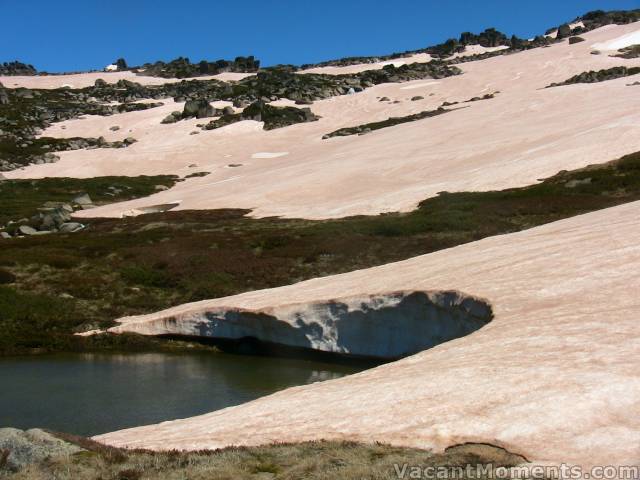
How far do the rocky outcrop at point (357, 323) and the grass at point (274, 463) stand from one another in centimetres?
984

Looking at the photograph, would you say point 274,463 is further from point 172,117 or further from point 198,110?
point 172,117

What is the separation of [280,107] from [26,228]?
304 ft

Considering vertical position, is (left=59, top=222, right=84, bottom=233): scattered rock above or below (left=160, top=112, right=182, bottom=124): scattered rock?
below

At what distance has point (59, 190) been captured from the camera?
309 feet

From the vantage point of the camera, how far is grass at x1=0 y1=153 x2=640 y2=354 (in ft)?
115

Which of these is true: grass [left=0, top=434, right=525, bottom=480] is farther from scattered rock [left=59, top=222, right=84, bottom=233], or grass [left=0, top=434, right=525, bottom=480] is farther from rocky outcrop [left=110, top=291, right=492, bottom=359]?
scattered rock [left=59, top=222, right=84, bottom=233]

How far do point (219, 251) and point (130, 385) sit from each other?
62.8 feet

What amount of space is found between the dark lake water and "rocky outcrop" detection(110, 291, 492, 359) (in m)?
1.04

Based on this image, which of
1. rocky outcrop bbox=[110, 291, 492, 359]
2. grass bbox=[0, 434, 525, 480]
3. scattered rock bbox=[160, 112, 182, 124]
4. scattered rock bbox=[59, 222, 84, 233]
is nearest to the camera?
grass bbox=[0, 434, 525, 480]

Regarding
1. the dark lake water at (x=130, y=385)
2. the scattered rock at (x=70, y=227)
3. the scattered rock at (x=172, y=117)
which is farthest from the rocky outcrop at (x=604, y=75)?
the dark lake water at (x=130, y=385)

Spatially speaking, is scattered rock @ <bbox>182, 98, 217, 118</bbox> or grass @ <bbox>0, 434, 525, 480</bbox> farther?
scattered rock @ <bbox>182, 98, 217, 118</bbox>

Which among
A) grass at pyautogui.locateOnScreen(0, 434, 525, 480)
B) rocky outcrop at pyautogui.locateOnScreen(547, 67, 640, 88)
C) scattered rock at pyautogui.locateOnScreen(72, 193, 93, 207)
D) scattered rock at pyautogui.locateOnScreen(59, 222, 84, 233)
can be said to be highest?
rocky outcrop at pyautogui.locateOnScreen(547, 67, 640, 88)

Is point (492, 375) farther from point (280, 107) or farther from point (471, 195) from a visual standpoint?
point (280, 107)

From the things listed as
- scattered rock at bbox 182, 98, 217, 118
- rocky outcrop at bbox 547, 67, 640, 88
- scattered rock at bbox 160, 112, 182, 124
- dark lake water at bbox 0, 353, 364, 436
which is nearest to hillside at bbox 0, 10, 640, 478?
rocky outcrop at bbox 547, 67, 640, 88
